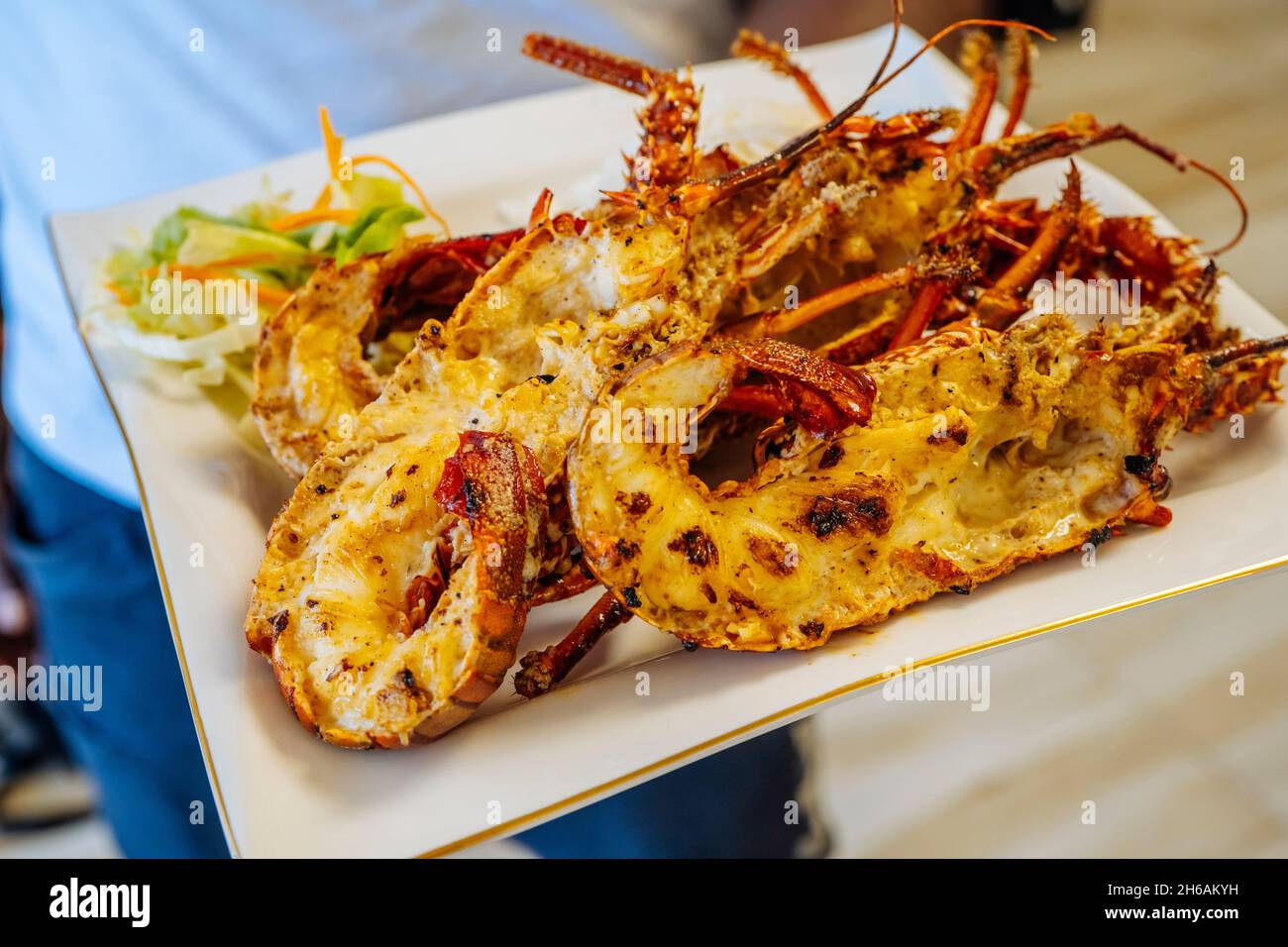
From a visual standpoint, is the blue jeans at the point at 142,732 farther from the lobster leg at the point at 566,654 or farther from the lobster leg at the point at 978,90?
the lobster leg at the point at 978,90

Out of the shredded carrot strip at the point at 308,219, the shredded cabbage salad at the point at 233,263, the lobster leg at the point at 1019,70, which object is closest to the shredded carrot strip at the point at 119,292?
the shredded cabbage salad at the point at 233,263

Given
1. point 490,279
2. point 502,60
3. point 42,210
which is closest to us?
point 490,279

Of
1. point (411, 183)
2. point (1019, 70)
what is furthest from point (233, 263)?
point (1019, 70)

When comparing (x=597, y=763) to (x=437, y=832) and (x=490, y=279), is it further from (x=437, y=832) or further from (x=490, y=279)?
(x=490, y=279)

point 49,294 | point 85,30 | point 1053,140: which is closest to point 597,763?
point 1053,140

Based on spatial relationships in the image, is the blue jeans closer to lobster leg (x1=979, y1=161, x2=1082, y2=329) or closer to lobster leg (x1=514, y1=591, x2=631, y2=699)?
lobster leg (x1=514, y1=591, x2=631, y2=699)

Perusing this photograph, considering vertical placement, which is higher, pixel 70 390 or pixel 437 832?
pixel 70 390

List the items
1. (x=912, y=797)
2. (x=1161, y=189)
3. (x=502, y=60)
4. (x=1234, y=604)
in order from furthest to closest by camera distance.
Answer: (x=1161, y=189) < (x=502, y=60) < (x=1234, y=604) < (x=912, y=797)
